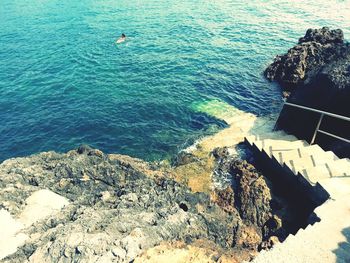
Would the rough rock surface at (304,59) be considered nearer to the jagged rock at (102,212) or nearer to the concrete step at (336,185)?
the concrete step at (336,185)

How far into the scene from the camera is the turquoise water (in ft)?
81.1

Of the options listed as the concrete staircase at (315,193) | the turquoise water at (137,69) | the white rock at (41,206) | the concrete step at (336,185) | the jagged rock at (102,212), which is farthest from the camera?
the turquoise water at (137,69)

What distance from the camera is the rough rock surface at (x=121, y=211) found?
971 cm

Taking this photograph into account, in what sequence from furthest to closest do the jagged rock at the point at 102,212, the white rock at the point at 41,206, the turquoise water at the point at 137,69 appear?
1. the turquoise water at the point at 137,69
2. the white rock at the point at 41,206
3. the jagged rock at the point at 102,212

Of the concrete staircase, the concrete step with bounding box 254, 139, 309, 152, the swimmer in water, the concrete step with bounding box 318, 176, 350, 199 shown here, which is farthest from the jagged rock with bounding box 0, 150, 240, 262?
the swimmer in water

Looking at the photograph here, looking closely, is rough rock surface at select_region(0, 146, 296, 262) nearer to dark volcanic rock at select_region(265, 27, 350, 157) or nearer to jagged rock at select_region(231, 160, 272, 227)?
jagged rock at select_region(231, 160, 272, 227)

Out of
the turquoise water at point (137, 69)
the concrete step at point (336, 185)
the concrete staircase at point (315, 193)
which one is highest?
the concrete step at point (336, 185)

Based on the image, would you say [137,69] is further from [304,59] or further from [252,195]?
[252,195]

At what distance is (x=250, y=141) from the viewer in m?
18.9

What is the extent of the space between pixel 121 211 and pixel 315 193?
8.26 metres

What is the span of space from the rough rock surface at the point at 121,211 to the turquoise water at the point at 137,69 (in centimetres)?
694

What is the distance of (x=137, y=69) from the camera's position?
3459 cm

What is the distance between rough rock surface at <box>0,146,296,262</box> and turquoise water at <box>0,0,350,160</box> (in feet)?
22.8

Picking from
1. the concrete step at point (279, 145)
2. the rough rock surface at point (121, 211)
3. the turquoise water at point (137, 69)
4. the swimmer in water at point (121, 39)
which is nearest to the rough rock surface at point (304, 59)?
the turquoise water at point (137, 69)
